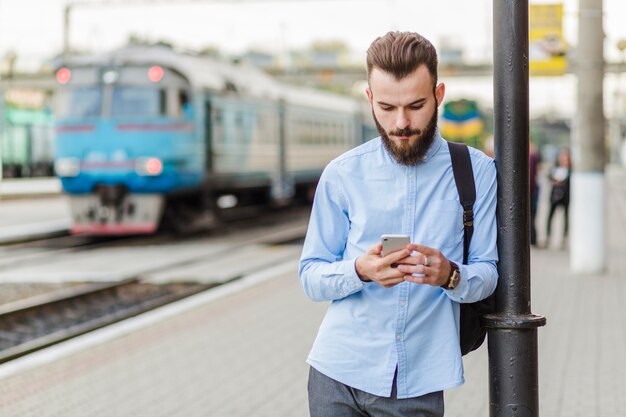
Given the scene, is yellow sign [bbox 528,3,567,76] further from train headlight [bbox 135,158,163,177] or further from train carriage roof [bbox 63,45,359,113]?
train carriage roof [bbox 63,45,359,113]

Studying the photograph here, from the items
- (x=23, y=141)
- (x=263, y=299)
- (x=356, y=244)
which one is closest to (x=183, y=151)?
(x=263, y=299)

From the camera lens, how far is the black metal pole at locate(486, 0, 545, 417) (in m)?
2.95

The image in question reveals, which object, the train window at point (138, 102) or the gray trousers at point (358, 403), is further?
the train window at point (138, 102)

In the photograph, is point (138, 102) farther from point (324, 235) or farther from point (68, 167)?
point (324, 235)

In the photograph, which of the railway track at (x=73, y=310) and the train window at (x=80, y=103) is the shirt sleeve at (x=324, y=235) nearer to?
the railway track at (x=73, y=310)

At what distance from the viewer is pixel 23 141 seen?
164 feet

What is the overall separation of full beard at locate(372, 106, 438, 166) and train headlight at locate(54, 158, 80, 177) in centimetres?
1666

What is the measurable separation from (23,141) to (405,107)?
49339mm

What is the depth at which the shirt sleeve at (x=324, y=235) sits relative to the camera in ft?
9.11

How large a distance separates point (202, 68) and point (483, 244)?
702 inches

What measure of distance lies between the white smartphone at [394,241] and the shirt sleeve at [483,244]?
0.80ft

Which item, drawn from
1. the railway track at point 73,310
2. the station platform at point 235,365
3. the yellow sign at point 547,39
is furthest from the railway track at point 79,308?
the yellow sign at point 547,39

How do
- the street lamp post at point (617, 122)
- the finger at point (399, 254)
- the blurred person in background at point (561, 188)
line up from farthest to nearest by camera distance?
1. the street lamp post at point (617, 122)
2. the blurred person in background at point (561, 188)
3. the finger at point (399, 254)

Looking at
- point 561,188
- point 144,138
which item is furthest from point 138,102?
point 561,188
